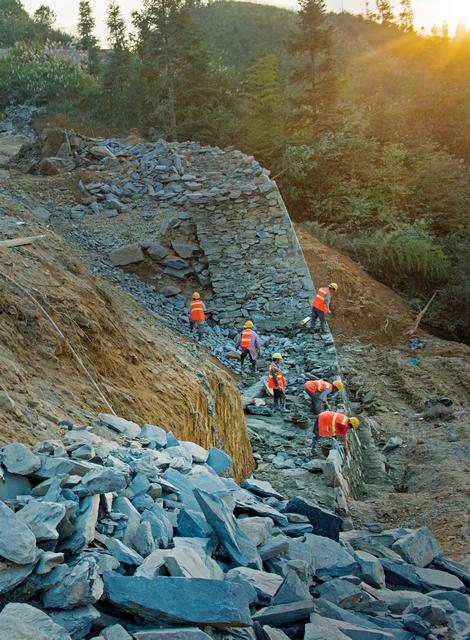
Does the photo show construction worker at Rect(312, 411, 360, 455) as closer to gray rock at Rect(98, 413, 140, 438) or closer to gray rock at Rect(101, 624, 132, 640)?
gray rock at Rect(98, 413, 140, 438)

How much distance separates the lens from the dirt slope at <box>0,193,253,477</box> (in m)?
5.65

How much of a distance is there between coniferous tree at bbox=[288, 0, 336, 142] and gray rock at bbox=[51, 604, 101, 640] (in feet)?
82.1

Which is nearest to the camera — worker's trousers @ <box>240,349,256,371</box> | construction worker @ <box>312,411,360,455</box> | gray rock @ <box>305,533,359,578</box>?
gray rock @ <box>305,533,359,578</box>

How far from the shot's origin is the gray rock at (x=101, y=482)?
3758 mm

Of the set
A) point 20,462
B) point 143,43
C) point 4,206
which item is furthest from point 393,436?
point 143,43

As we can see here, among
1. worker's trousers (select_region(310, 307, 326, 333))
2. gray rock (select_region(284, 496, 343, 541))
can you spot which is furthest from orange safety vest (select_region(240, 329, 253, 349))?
gray rock (select_region(284, 496, 343, 541))

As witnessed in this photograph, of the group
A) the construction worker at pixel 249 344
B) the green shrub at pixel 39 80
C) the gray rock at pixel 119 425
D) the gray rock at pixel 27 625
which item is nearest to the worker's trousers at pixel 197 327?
the construction worker at pixel 249 344

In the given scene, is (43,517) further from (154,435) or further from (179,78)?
(179,78)

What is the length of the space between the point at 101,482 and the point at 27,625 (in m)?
1.14

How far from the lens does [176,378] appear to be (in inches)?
323

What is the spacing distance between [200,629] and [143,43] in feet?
96.2

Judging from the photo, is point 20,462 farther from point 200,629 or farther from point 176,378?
point 176,378

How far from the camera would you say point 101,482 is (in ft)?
12.6

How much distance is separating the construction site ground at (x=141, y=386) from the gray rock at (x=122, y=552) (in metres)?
1.32
